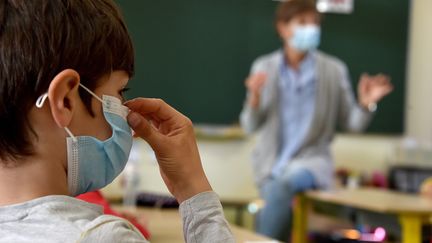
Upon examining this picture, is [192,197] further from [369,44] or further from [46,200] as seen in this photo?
[369,44]

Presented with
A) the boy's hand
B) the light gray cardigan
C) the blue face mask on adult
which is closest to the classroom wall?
the light gray cardigan

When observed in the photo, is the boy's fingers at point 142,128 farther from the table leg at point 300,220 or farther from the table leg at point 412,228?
the table leg at point 300,220

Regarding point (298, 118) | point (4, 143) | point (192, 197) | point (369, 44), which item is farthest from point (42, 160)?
point (369, 44)

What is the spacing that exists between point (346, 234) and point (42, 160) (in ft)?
12.7

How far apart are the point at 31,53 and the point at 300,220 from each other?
309 cm

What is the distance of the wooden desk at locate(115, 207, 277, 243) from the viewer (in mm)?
1571

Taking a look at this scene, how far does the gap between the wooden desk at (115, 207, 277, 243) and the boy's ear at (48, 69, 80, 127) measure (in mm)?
621

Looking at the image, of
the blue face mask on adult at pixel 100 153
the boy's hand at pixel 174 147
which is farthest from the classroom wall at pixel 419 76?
the blue face mask on adult at pixel 100 153

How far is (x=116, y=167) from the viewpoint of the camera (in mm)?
992

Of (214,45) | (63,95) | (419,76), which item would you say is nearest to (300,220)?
(214,45)

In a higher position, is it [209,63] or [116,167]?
[116,167]

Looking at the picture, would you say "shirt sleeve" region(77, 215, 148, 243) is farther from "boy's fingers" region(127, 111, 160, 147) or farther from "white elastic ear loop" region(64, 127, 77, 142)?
"boy's fingers" region(127, 111, 160, 147)

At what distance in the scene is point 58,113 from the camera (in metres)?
0.84

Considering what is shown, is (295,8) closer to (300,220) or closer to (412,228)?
(300,220)
